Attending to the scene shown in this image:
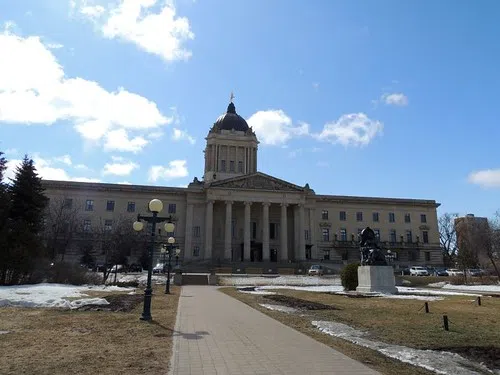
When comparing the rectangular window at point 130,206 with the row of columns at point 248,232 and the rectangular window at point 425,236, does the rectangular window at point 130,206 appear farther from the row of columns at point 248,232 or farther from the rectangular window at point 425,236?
the rectangular window at point 425,236

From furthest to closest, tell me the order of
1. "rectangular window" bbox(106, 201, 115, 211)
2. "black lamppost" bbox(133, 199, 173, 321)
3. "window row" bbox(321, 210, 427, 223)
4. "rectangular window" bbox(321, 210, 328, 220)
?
"window row" bbox(321, 210, 427, 223), "rectangular window" bbox(321, 210, 328, 220), "rectangular window" bbox(106, 201, 115, 211), "black lamppost" bbox(133, 199, 173, 321)

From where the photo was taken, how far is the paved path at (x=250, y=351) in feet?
23.8

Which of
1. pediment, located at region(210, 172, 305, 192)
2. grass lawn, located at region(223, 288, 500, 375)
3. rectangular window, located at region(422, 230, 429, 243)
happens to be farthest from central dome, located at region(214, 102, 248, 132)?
grass lawn, located at region(223, 288, 500, 375)

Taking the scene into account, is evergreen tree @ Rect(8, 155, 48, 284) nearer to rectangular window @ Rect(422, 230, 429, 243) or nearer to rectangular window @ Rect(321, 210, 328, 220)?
rectangular window @ Rect(321, 210, 328, 220)

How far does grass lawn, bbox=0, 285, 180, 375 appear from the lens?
7.38 m

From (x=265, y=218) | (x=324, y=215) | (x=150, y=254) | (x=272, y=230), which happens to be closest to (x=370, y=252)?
(x=150, y=254)

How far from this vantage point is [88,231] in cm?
8012

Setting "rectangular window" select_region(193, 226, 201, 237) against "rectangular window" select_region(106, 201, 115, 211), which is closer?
"rectangular window" select_region(193, 226, 201, 237)

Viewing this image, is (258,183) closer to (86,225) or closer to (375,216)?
(375,216)

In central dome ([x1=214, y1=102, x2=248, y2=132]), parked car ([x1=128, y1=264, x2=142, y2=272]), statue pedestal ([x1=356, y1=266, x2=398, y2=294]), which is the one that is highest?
central dome ([x1=214, y1=102, x2=248, y2=132])

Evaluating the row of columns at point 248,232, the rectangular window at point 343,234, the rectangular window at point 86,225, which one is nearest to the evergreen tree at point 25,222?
the row of columns at point 248,232

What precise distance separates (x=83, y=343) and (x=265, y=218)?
2917 inches

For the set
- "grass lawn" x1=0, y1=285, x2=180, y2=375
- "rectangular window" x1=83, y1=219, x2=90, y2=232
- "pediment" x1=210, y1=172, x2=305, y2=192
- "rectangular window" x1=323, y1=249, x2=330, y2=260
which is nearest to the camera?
"grass lawn" x1=0, y1=285, x2=180, y2=375

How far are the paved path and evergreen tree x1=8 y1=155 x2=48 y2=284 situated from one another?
1925 cm
